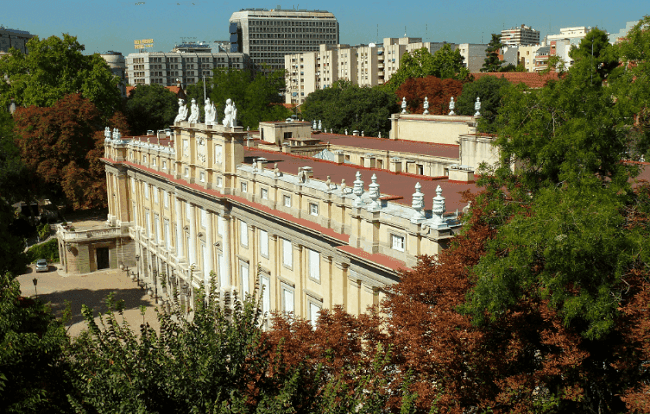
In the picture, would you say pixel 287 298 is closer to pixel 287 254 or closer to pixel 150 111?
pixel 287 254

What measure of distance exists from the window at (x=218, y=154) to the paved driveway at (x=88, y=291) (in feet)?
40.6

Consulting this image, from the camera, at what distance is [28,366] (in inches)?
679

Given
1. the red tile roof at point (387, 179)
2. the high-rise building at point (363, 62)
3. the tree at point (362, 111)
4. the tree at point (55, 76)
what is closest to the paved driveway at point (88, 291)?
the red tile roof at point (387, 179)

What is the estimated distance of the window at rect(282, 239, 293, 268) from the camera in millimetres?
34031

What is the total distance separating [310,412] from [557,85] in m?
12.7

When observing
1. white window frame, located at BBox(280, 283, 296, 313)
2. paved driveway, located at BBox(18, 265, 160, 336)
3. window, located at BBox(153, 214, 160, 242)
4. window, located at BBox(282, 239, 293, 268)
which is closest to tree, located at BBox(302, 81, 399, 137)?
window, located at BBox(153, 214, 160, 242)

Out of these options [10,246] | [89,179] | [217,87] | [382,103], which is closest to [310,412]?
[10,246]

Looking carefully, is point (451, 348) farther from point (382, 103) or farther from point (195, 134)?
point (382, 103)

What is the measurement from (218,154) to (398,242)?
1960 cm

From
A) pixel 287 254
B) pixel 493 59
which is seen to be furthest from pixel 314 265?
pixel 493 59

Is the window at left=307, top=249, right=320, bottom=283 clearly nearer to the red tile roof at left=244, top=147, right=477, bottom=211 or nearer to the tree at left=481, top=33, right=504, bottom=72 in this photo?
the red tile roof at left=244, top=147, right=477, bottom=211

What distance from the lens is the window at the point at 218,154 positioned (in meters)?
40.8

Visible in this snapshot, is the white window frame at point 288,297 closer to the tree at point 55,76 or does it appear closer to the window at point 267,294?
the window at point 267,294

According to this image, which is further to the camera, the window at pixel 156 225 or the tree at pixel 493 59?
the tree at pixel 493 59
